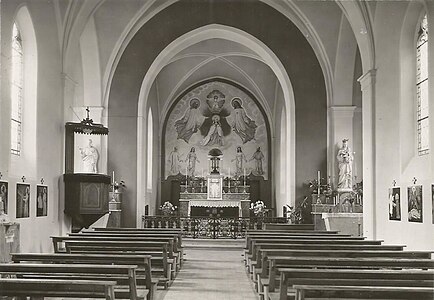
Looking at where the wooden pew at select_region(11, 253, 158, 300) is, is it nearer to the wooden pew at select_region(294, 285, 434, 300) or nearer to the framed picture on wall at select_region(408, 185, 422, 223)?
the wooden pew at select_region(294, 285, 434, 300)

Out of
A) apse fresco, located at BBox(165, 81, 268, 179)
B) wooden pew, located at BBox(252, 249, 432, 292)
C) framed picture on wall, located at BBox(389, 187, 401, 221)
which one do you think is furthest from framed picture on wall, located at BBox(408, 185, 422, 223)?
apse fresco, located at BBox(165, 81, 268, 179)

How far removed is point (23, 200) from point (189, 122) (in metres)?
18.7

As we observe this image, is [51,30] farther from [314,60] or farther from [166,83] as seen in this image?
[166,83]

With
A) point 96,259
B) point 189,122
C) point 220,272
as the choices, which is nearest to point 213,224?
point 220,272

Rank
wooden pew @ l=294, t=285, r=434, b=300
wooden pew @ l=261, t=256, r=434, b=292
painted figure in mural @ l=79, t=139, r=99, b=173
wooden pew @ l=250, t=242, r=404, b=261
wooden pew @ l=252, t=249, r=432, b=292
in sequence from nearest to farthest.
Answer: wooden pew @ l=294, t=285, r=434, b=300
wooden pew @ l=261, t=256, r=434, b=292
wooden pew @ l=252, t=249, r=432, b=292
wooden pew @ l=250, t=242, r=404, b=261
painted figure in mural @ l=79, t=139, r=99, b=173

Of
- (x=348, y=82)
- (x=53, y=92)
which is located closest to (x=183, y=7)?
(x=348, y=82)

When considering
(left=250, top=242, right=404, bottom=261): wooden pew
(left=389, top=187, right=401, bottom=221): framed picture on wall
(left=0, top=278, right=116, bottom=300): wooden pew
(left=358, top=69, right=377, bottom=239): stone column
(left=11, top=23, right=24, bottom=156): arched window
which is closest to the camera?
(left=0, top=278, right=116, bottom=300): wooden pew

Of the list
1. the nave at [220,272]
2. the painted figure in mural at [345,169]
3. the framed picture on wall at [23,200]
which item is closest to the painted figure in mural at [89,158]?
the nave at [220,272]

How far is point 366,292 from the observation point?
5148 millimetres

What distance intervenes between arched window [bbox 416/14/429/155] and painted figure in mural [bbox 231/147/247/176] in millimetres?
17947

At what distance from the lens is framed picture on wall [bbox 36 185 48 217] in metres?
13.8

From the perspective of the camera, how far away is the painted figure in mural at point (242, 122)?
3106 cm

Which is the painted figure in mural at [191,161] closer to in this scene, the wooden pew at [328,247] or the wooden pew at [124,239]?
the wooden pew at [124,239]

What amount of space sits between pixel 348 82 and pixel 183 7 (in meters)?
6.56
